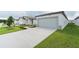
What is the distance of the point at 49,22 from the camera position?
89.4 inches

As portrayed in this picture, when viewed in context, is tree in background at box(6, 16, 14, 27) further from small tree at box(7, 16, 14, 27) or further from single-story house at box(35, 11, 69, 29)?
single-story house at box(35, 11, 69, 29)

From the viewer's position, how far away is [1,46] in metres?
2.16

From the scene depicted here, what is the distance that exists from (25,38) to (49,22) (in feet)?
1.66

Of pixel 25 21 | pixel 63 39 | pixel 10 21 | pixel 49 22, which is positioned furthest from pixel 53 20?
pixel 10 21

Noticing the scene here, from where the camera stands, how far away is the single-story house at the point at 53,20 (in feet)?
7.18

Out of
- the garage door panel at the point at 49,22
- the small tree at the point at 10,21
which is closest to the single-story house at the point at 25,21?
the small tree at the point at 10,21

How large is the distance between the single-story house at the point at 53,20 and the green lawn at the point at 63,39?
0.10 m

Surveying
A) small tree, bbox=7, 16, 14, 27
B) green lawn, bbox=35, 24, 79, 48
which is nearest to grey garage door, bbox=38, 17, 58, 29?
green lawn, bbox=35, 24, 79, 48

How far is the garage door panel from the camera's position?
222 centimetres

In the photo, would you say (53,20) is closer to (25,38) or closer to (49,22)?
(49,22)

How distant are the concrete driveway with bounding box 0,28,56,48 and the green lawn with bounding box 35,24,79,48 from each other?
85mm

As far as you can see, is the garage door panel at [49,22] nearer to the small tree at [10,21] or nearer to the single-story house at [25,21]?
the single-story house at [25,21]
